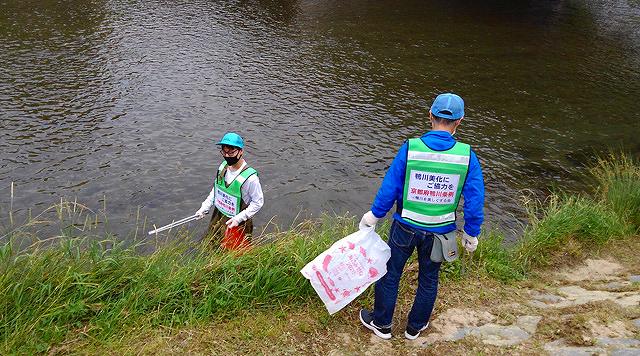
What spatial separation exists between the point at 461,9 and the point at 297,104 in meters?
19.0

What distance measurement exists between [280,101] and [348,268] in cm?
1099

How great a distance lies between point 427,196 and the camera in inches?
182

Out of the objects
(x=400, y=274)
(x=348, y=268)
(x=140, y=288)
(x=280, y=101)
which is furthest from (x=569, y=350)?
(x=280, y=101)

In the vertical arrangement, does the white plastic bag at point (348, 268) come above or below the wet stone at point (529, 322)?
above

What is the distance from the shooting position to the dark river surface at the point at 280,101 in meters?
10.9

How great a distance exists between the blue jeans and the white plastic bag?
10cm

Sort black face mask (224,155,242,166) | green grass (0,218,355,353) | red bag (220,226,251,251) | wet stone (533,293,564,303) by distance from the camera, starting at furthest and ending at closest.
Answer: red bag (220,226,251,251), black face mask (224,155,242,166), wet stone (533,293,564,303), green grass (0,218,355,353)

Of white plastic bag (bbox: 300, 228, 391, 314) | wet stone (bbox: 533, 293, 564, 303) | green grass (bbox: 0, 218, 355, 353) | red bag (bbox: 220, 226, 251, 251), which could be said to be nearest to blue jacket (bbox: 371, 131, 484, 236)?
white plastic bag (bbox: 300, 228, 391, 314)

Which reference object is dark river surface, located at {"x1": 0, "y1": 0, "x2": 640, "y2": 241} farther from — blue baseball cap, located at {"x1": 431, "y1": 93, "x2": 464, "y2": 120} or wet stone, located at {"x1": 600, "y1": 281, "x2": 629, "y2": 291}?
blue baseball cap, located at {"x1": 431, "y1": 93, "x2": 464, "y2": 120}

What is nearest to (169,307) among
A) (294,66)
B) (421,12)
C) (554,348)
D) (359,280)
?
(359,280)

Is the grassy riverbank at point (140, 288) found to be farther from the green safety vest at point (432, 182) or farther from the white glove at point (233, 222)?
the green safety vest at point (432, 182)

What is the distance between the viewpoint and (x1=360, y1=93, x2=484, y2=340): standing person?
4.51 meters

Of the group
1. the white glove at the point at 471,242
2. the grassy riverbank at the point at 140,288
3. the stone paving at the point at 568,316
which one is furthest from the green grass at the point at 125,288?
the white glove at the point at 471,242

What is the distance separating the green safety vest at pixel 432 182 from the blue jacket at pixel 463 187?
4 centimetres
